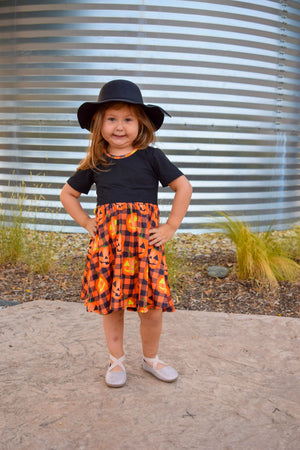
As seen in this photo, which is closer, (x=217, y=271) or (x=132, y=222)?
(x=132, y=222)

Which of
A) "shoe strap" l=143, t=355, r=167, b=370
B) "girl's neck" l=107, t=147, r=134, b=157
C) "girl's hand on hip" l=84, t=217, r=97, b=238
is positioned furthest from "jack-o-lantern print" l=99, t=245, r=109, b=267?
"shoe strap" l=143, t=355, r=167, b=370

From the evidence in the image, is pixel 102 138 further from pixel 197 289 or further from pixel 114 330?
pixel 197 289

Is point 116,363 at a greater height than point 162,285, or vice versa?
point 162,285

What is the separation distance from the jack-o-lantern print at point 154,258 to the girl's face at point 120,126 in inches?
21.5

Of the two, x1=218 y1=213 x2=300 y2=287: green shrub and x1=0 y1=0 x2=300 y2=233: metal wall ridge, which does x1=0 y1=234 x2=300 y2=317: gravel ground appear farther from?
x1=0 y1=0 x2=300 y2=233: metal wall ridge

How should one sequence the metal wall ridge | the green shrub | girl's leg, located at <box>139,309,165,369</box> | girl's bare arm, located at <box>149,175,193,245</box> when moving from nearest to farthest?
1. girl's bare arm, located at <box>149,175,193,245</box>
2. girl's leg, located at <box>139,309,165,369</box>
3. the green shrub
4. the metal wall ridge

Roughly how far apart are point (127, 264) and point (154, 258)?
137 mm

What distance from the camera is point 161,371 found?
7.81ft

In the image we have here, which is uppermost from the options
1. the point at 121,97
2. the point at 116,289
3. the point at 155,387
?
the point at 121,97

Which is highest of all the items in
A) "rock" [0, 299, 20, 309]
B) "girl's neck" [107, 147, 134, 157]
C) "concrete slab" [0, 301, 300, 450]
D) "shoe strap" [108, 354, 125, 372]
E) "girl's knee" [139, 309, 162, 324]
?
"girl's neck" [107, 147, 134, 157]

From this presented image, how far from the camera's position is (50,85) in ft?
16.6

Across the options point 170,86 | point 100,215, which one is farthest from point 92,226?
point 170,86

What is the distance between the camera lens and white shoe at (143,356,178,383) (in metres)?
2.36

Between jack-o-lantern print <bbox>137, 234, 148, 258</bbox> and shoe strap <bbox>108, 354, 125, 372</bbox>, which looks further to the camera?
shoe strap <bbox>108, 354, 125, 372</bbox>
